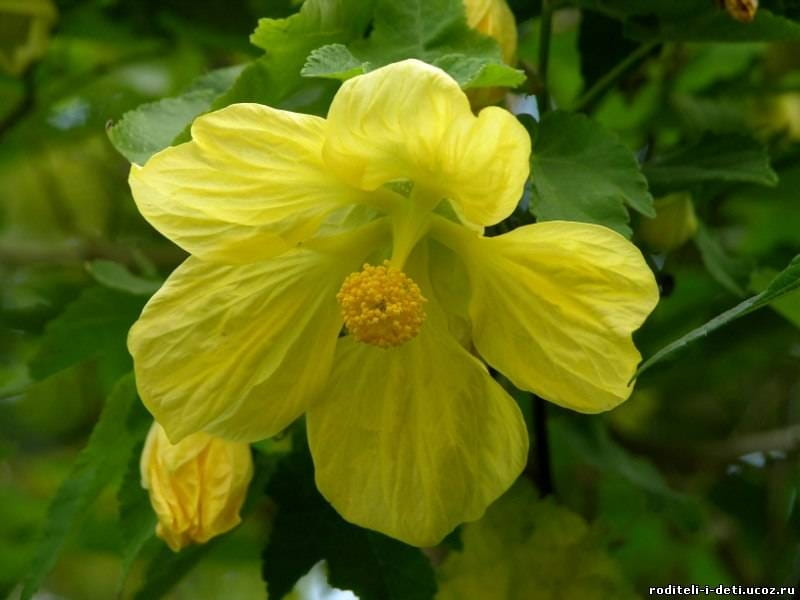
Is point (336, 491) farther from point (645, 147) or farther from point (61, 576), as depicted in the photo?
point (61, 576)

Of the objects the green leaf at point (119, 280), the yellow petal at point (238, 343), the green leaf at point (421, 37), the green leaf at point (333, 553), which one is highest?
the green leaf at point (421, 37)

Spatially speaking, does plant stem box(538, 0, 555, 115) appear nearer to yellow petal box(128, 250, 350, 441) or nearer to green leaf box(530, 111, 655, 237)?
green leaf box(530, 111, 655, 237)

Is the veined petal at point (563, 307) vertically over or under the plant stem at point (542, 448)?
over

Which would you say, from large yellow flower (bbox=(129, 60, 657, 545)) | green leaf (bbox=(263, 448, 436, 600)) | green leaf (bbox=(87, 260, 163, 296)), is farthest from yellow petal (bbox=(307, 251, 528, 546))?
green leaf (bbox=(87, 260, 163, 296))

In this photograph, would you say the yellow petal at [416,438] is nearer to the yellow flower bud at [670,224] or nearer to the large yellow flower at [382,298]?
the large yellow flower at [382,298]

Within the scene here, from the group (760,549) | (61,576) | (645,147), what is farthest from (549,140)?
(61,576)

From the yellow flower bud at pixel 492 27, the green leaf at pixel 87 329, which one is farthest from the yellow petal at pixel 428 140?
the green leaf at pixel 87 329

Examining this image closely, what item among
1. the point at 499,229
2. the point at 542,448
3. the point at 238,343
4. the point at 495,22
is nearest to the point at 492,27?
the point at 495,22
